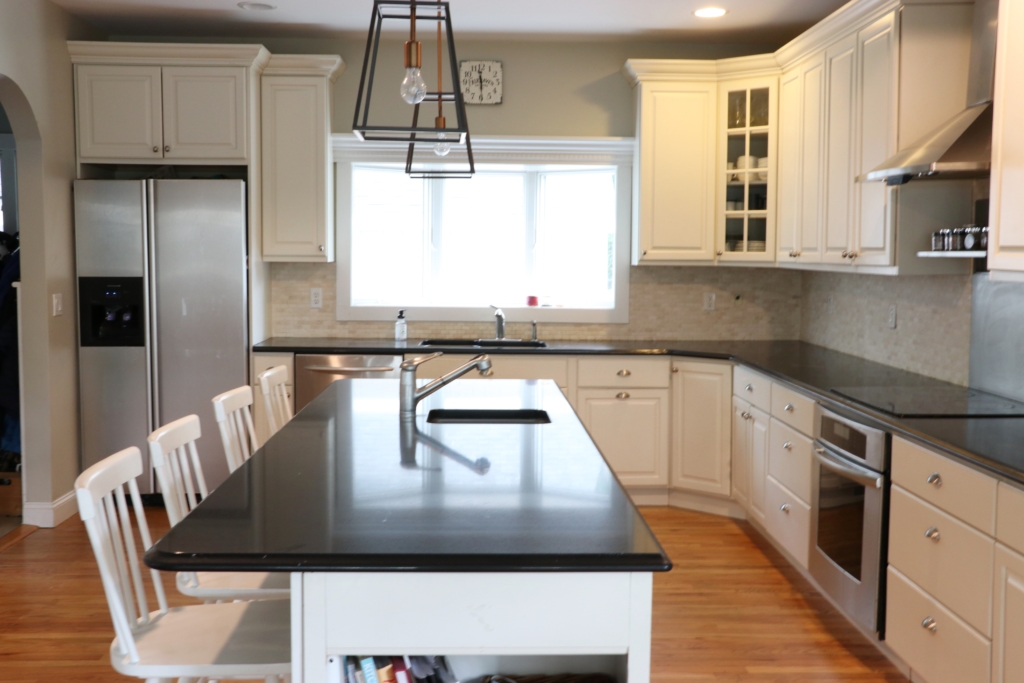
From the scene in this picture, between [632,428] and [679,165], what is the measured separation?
4.84 feet

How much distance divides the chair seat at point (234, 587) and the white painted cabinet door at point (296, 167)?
9.75 ft

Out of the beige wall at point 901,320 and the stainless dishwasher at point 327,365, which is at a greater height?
the beige wall at point 901,320

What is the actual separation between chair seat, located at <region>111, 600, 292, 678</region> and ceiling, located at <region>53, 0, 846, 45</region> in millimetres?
3280

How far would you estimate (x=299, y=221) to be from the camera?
16.5 ft

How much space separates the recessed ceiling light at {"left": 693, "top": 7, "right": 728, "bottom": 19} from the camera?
14.8 feet

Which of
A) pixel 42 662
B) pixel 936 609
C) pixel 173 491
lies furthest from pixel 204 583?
pixel 936 609

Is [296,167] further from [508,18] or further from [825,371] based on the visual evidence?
[825,371]

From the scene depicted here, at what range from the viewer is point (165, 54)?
476 centimetres

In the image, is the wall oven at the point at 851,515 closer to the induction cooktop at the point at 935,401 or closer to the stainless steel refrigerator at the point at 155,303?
the induction cooktop at the point at 935,401

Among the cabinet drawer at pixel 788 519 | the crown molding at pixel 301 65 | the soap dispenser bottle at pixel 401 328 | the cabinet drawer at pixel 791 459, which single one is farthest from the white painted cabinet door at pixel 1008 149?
the crown molding at pixel 301 65

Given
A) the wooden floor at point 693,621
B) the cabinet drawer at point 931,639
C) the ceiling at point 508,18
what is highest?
the ceiling at point 508,18

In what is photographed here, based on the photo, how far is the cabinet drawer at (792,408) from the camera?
11.6ft

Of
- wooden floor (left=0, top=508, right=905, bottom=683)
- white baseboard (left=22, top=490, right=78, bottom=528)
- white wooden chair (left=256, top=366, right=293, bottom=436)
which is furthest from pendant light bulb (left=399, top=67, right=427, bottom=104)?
white baseboard (left=22, top=490, right=78, bottom=528)

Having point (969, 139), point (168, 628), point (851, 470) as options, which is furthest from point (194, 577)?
point (969, 139)
